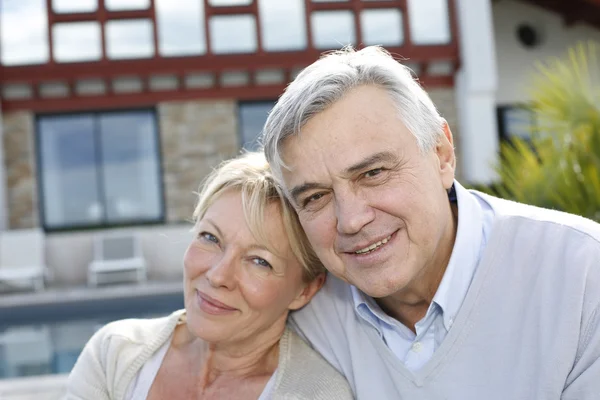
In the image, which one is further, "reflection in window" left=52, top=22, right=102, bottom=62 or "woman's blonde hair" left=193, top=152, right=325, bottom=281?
"reflection in window" left=52, top=22, right=102, bottom=62

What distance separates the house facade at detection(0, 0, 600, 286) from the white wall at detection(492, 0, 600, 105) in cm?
121

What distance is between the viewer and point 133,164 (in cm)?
1136

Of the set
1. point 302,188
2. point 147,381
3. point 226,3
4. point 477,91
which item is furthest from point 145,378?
point 477,91

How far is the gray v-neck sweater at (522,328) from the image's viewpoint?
4.79 feet

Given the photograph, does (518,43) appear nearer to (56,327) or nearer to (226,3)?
(226,3)

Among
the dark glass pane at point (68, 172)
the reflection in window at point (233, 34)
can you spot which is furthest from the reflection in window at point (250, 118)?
the dark glass pane at point (68, 172)

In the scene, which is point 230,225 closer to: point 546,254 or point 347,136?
point 347,136

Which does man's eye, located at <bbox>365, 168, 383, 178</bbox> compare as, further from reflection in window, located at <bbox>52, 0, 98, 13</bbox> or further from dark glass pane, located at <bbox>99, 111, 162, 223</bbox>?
reflection in window, located at <bbox>52, 0, 98, 13</bbox>

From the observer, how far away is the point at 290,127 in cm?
163

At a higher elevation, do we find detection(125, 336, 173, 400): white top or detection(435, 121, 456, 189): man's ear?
detection(435, 121, 456, 189): man's ear

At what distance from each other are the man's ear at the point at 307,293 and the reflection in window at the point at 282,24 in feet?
32.1

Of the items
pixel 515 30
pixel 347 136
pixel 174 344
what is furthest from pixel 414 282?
pixel 515 30

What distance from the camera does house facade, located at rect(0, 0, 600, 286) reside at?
35.6ft

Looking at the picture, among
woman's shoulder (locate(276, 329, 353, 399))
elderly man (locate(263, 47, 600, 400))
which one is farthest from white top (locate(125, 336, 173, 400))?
elderly man (locate(263, 47, 600, 400))
